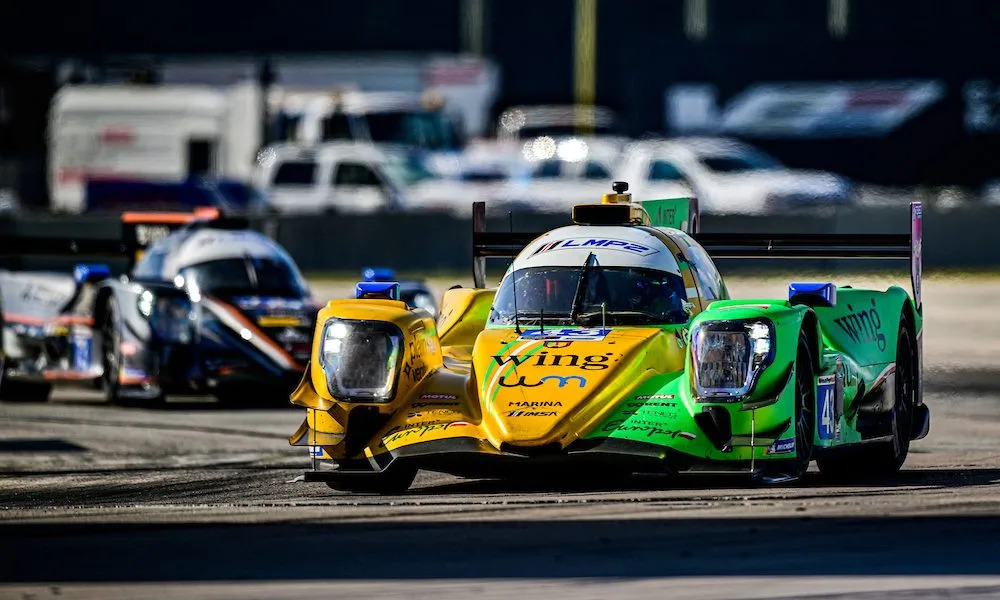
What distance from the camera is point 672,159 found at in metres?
35.6

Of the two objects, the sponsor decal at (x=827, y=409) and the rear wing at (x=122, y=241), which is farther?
the rear wing at (x=122, y=241)

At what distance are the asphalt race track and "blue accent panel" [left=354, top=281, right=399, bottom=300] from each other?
0.99 meters

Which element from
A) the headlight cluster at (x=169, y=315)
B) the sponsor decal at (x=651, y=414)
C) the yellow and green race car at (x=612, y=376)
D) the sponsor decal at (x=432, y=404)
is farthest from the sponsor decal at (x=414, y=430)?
the headlight cluster at (x=169, y=315)

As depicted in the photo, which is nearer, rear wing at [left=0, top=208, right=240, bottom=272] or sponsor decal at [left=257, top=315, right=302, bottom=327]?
sponsor decal at [left=257, top=315, right=302, bottom=327]

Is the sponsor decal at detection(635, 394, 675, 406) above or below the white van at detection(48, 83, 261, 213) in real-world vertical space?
below

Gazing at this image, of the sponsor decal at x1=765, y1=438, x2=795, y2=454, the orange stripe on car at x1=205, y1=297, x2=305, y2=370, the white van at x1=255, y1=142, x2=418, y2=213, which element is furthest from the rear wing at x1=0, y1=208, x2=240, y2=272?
the white van at x1=255, y1=142, x2=418, y2=213

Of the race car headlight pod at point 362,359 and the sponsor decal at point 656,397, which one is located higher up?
the race car headlight pod at point 362,359

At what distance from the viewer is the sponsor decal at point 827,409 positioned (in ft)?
32.9

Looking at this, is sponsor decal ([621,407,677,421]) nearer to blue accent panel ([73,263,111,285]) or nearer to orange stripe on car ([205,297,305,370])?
orange stripe on car ([205,297,305,370])

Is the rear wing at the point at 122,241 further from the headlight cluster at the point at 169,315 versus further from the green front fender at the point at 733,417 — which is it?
the green front fender at the point at 733,417

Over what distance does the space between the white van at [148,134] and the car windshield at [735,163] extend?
9775 millimetres

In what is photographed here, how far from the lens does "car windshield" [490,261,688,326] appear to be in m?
10.4

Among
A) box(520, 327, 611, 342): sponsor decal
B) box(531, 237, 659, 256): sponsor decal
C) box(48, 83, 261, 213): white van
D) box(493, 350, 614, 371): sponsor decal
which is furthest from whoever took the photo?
box(48, 83, 261, 213): white van

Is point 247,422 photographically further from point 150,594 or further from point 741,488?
point 150,594
